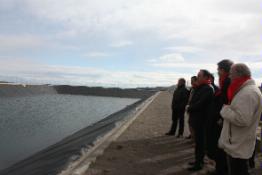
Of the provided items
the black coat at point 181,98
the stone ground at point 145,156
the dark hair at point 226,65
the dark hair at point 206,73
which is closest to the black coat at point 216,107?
the dark hair at point 226,65

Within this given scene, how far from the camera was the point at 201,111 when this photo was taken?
246 inches

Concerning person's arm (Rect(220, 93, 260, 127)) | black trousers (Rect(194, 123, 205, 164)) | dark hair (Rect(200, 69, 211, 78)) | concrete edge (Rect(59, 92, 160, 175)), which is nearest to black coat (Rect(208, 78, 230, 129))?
black trousers (Rect(194, 123, 205, 164))

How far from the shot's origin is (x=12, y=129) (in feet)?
57.8

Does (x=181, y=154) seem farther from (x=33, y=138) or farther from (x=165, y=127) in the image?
(x=33, y=138)

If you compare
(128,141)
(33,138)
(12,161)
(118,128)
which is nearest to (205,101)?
(128,141)

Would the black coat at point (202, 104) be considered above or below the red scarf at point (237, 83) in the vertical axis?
below

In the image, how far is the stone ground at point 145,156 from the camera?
20.8ft

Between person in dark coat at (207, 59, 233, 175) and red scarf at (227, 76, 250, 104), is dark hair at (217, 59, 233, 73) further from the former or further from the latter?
red scarf at (227, 76, 250, 104)

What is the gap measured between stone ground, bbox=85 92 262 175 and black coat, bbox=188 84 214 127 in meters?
0.90

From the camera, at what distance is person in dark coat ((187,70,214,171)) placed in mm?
6133

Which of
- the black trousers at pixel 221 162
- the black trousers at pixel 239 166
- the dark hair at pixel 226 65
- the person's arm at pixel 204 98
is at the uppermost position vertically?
the dark hair at pixel 226 65

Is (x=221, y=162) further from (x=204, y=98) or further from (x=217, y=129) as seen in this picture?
(x=204, y=98)

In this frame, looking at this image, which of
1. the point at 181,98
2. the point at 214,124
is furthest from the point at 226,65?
the point at 181,98

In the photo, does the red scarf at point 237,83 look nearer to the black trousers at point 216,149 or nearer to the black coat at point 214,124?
the black coat at point 214,124
